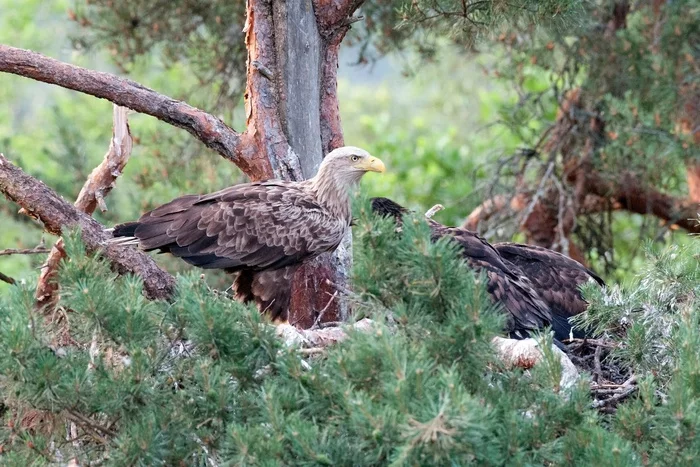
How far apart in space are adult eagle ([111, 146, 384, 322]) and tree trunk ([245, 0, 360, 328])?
228 millimetres

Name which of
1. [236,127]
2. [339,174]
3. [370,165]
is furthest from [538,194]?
[236,127]

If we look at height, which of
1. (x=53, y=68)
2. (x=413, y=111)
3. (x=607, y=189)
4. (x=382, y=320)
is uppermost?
(x=53, y=68)

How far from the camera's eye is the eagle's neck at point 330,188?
6.42 m

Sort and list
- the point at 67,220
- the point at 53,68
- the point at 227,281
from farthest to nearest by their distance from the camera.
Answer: the point at 227,281 < the point at 53,68 < the point at 67,220

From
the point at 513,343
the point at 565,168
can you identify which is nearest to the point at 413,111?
the point at 565,168

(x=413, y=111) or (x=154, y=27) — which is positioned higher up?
(x=154, y=27)

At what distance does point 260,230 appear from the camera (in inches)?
246

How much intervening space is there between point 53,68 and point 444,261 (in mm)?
3227

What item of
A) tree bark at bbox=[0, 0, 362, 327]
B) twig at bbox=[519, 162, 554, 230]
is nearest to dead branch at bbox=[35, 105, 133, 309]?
tree bark at bbox=[0, 0, 362, 327]

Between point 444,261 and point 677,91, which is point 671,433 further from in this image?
point 677,91

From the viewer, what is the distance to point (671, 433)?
3.38 meters

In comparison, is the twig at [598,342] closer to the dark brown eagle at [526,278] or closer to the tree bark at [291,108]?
the dark brown eagle at [526,278]

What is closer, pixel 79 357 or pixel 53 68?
pixel 79 357

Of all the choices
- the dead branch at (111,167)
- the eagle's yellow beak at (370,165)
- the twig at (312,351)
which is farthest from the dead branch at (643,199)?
the twig at (312,351)
